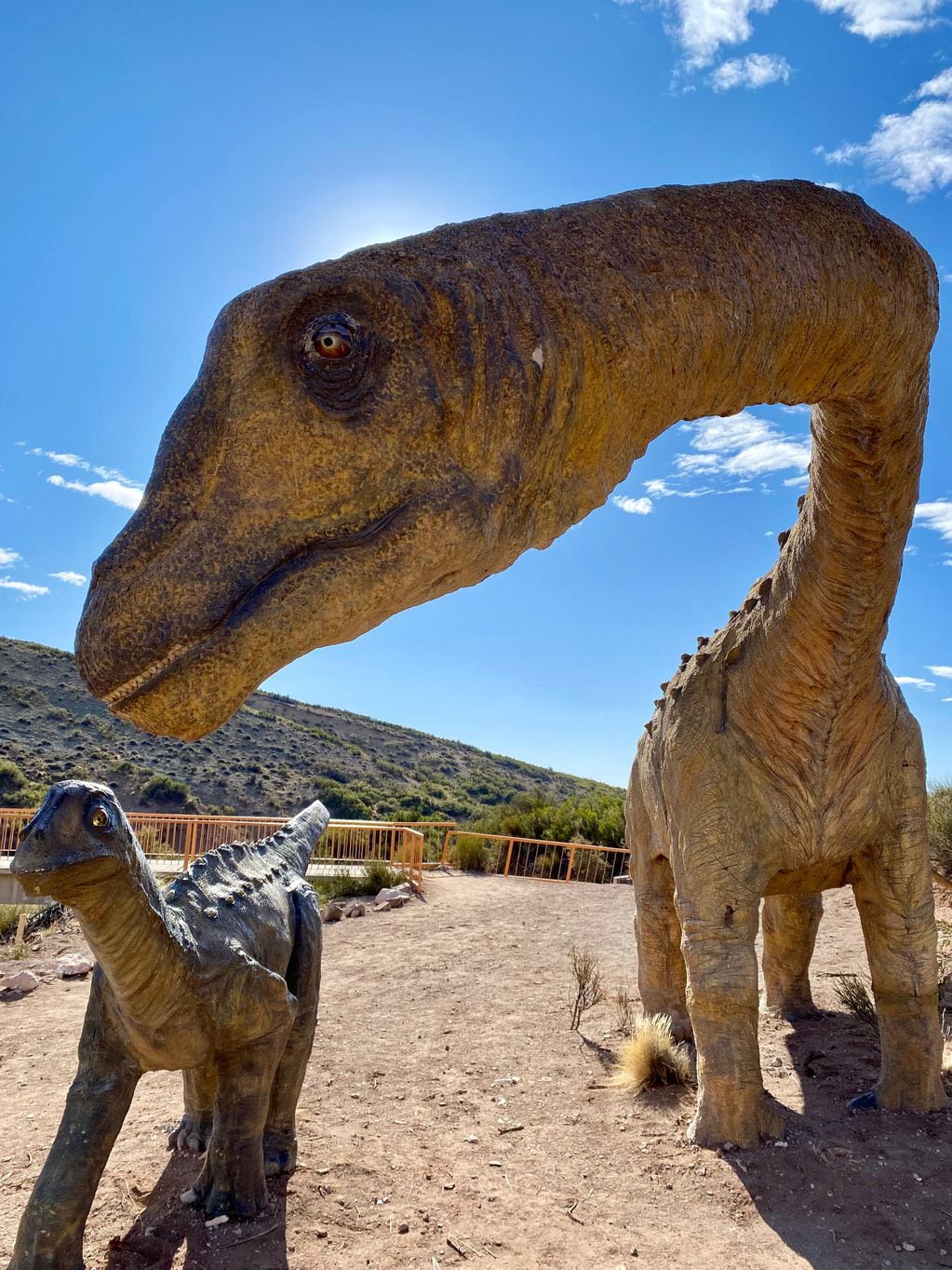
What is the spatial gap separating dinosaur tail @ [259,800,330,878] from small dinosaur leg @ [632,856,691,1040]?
210cm

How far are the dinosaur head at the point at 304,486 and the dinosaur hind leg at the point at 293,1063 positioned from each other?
3.13 metres

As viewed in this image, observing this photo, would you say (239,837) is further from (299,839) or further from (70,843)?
(70,843)

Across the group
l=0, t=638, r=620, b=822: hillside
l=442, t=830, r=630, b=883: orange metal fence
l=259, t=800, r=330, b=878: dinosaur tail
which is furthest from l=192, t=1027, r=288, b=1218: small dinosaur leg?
l=0, t=638, r=620, b=822: hillside

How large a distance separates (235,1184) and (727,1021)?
7.18ft

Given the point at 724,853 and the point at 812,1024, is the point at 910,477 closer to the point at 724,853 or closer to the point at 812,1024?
the point at 724,853

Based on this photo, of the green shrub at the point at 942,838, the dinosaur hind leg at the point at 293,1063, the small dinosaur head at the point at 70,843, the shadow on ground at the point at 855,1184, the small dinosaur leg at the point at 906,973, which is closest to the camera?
the small dinosaur head at the point at 70,843

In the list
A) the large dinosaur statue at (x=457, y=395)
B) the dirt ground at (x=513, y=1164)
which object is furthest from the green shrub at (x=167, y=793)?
the large dinosaur statue at (x=457, y=395)

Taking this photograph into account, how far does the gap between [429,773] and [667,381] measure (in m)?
42.3

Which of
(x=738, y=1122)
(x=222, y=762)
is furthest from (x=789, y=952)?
(x=222, y=762)

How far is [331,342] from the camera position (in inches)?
55.7

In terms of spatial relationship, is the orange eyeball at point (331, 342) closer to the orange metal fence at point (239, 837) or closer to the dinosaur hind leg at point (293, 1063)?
the dinosaur hind leg at point (293, 1063)

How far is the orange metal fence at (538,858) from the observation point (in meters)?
16.2

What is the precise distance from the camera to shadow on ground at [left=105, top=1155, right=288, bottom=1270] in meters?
3.33

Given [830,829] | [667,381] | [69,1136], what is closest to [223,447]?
[667,381]
